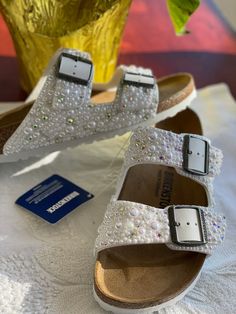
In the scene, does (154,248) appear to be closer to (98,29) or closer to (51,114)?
(51,114)

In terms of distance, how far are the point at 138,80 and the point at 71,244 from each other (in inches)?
7.1

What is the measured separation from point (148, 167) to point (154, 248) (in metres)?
0.12

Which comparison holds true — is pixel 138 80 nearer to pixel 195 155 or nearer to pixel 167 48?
pixel 195 155

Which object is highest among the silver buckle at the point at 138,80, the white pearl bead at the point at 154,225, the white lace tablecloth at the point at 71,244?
the silver buckle at the point at 138,80

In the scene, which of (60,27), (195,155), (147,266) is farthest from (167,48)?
(147,266)

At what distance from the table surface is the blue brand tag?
0.58ft

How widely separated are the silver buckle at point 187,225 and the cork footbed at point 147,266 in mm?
22

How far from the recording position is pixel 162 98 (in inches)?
24.2

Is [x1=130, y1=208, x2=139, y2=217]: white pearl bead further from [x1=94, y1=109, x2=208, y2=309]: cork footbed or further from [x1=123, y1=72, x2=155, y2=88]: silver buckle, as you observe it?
[x1=123, y1=72, x2=155, y2=88]: silver buckle

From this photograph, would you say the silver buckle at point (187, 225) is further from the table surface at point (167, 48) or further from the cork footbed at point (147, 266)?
the table surface at point (167, 48)

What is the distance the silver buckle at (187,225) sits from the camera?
47cm

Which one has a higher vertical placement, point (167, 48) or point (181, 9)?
point (181, 9)

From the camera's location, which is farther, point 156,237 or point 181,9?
point 181,9

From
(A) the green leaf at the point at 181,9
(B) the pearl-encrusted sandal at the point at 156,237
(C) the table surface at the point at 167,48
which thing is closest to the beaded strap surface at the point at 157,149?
(B) the pearl-encrusted sandal at the point at 156,237
